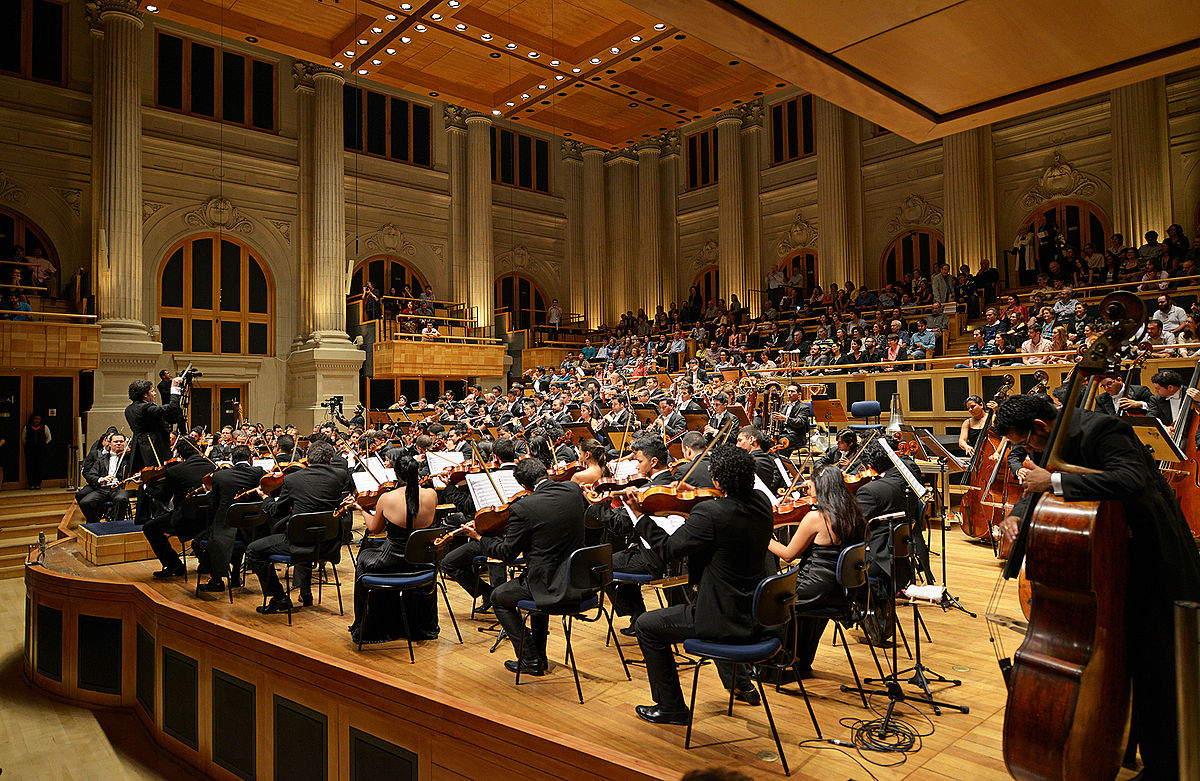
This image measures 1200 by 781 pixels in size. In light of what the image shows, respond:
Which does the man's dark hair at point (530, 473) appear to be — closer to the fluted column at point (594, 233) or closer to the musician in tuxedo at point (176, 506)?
the musician in tuxedo at point (176, 506)

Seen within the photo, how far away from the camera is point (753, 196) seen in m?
21.5

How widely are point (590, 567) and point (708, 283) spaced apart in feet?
63.8

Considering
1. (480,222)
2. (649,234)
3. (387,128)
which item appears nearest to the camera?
(387,128)

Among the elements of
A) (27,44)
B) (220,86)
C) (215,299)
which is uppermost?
(220,86)

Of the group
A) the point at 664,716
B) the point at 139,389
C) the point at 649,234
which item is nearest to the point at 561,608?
the point at 664,716

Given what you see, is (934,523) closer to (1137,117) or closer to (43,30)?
(1137,117)

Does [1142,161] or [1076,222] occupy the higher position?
[1142,161]

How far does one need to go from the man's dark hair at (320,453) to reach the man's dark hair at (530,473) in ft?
7.39

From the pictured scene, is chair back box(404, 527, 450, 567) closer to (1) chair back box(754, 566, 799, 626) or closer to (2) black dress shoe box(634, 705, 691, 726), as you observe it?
(2) black dress shoe box(634, 705, 691, 726)

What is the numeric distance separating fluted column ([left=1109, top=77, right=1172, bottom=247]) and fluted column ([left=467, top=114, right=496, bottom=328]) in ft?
48.1

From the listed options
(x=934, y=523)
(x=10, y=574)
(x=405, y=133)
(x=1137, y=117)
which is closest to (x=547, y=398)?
(x=934, y=523)

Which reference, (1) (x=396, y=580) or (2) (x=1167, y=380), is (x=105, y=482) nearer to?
(1) (x=396, y=580)

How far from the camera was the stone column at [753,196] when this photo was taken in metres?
21.5

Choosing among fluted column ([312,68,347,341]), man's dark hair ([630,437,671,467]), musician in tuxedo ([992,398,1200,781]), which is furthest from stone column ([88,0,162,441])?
musician in tuxedo ([992,398,1200,781])
